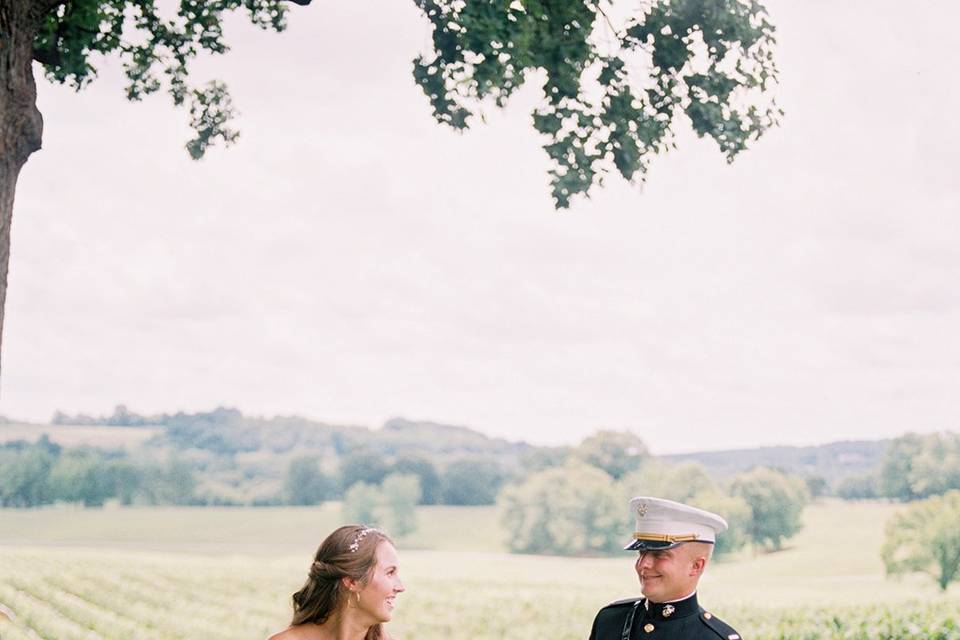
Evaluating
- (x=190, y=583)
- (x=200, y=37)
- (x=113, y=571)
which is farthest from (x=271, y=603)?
(x=200, y=37)

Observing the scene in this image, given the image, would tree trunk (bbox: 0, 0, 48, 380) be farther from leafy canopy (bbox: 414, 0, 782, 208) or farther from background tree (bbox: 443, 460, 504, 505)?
background tree (bbox: 443, 460, 504, 505)

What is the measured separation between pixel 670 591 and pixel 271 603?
76.0 feet

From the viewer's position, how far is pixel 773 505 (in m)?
47.2

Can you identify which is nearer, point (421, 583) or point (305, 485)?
point (421, 583)

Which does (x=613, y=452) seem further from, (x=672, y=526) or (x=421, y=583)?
(x=672, y=526)

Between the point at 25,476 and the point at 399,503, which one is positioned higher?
the point at 25,476

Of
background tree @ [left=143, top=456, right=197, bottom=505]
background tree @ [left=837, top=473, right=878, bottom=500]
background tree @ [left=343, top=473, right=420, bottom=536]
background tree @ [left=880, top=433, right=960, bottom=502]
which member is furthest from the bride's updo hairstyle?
background tree @ [left=143, top=456, right=197, bottom=505]

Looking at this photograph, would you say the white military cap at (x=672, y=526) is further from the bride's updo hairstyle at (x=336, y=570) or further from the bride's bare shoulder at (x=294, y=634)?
the bride's bare shoulder at (x=294, y=634)

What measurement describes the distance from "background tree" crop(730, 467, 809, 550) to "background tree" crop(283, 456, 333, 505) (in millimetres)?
22121

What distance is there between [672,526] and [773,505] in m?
Answer: 44.7

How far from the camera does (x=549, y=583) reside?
1177 inches

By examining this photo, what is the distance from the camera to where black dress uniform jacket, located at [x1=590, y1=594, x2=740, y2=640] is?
182 inches

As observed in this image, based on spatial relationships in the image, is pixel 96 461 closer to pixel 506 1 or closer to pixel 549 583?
pixel 549 583

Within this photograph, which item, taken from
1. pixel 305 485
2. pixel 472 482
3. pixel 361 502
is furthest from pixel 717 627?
pixel 472 482
